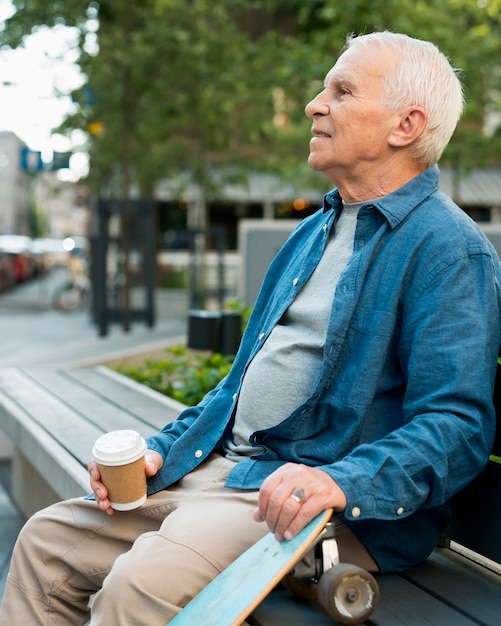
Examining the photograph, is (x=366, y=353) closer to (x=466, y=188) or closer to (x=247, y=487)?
(x=247, y=487)

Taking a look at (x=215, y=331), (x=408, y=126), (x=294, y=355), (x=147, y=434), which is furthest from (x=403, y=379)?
(x=215, y=331)

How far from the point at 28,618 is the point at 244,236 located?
768 cm

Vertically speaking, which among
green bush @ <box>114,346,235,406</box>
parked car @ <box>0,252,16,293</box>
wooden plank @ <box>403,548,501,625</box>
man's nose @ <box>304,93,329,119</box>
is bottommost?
parked car @ <box>0,252,16,293</box>

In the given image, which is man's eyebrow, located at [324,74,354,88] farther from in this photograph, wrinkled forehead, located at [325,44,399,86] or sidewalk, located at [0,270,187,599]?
sidewalk, located at [0,270,187,599]

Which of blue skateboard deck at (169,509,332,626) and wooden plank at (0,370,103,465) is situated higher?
blue skateboard deck at (169,509,332,626)

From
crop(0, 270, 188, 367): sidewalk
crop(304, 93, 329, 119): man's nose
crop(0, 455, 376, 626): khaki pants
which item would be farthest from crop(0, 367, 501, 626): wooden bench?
crop(0, 270, 188, 367): sidewalk

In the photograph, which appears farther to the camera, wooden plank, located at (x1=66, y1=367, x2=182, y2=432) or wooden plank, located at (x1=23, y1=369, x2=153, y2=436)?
wooden plank, located at (x1=66, y1=367, x2=182, y2=432)

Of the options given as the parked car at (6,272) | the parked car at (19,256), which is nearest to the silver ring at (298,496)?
the parked car at (6,272)

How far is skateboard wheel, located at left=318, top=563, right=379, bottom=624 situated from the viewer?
170cm

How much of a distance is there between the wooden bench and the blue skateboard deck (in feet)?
0.32

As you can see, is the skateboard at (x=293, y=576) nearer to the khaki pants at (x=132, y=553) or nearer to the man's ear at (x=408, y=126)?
the khaki pants at (x=132, y=553)

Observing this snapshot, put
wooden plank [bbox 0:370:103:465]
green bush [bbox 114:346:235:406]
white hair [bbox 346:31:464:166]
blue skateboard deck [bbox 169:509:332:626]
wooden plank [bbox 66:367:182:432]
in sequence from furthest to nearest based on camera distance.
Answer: green bush [bbox 114:346:235:406] → wooden plank [bbox 66:367:182:432] → wooden plank [bbox 0:370:103:465] → white hair [bbox 346:31:464:166] → blue skateboard deck [bbox 169:509:332:626]

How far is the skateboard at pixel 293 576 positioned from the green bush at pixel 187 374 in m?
2.98

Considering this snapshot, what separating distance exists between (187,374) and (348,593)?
3731 millimetres
